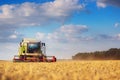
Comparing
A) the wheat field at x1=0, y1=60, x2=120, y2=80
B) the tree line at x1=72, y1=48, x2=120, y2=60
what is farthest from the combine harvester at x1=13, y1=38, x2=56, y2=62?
the tree line at x1=72, y1=48, x2=120, y2=60

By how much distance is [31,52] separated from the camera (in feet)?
134

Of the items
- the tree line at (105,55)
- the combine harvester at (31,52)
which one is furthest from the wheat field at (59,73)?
the tree line at (105,55)

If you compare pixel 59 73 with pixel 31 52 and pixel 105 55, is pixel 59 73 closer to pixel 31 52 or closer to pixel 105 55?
pixel 31 52

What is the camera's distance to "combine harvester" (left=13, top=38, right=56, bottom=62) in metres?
39.6

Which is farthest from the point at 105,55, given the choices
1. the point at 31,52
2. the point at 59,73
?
the point at 59,73

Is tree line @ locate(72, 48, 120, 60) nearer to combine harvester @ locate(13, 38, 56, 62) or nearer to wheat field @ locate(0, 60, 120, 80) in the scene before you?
combine harvester @ locate(13, 38, 56, 62)

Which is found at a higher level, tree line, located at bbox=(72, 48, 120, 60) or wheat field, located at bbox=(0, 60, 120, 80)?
tree line, located at bbox=(72, 48, 120, 60)

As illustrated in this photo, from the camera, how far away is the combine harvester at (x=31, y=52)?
39625 millimetres

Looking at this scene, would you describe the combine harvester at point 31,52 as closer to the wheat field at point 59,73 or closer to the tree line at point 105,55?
the wheat field at point 59,73

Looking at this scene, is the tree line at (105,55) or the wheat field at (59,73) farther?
the tree line at (105,55)

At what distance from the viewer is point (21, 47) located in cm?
4134

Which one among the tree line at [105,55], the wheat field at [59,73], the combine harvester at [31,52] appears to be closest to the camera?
the wheat field at [59,73]

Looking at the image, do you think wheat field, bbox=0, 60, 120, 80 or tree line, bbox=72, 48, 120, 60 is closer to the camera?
wheat field, bbox=0, 60, 120, 80

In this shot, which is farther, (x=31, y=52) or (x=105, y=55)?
(x=105, y=55)
